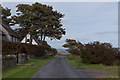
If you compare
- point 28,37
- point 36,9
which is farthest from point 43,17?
point 28,37

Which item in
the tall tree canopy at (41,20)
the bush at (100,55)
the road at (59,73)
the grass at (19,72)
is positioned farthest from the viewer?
the tall tree canopy at (41,20)

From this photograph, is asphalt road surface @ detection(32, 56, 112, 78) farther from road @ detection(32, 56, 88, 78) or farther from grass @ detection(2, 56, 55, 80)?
grass @ detection(2, 56, 55, 80)

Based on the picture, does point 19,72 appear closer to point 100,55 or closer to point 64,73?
point 64,73

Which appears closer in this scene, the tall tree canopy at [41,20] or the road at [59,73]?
the road at [59,73]

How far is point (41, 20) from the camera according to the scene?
61.4 m

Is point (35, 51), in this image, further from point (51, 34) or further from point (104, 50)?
point (104, 50)

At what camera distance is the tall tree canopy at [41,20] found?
197 ft

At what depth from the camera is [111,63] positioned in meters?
29.2

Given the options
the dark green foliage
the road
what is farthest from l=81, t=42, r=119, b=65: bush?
the road

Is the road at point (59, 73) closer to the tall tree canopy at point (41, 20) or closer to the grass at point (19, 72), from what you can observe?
the grass at point (19, 72)

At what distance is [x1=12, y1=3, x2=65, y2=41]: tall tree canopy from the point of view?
6003cm

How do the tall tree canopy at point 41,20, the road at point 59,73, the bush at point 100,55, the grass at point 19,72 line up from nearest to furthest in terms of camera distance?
the grass at point 19,72 < the road at point 59,73 < the bush at point 100,55 < the tall tree canopy at point 41,20

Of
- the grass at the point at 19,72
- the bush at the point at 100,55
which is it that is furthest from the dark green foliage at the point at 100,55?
the grass at the point at 19,72

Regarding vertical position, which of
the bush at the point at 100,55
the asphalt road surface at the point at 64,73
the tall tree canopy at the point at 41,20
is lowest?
the asphalt road surface at the point at 64,73
